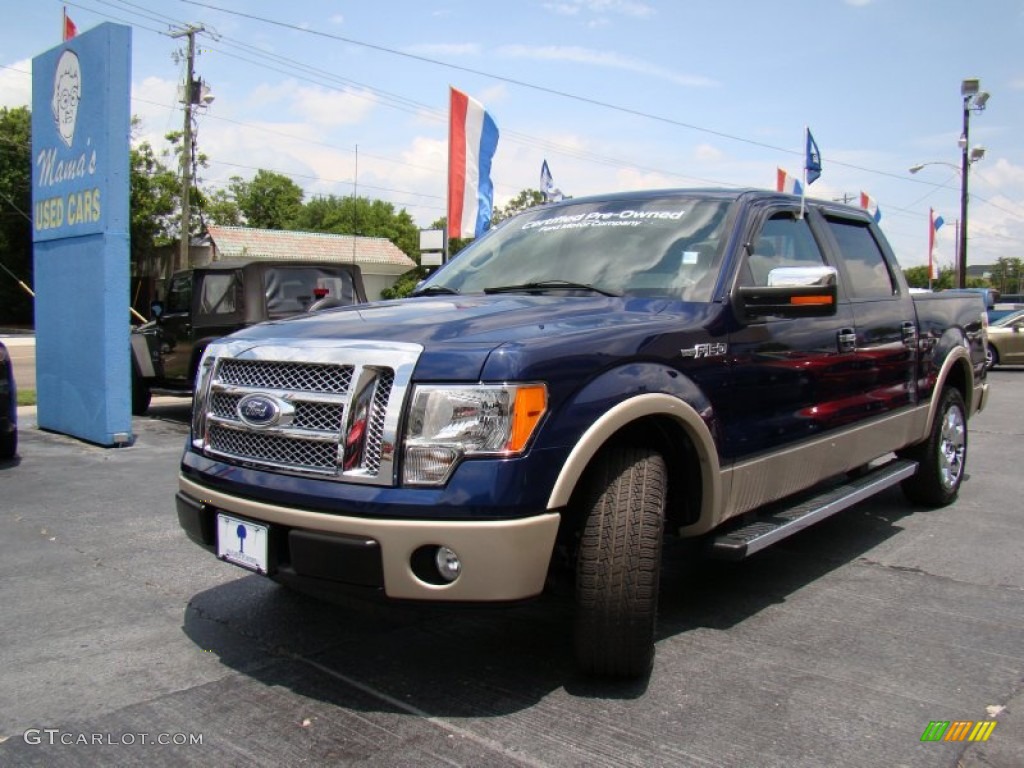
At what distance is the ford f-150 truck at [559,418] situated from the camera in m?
2.73

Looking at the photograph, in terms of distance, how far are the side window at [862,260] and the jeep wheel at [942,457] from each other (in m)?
1.06

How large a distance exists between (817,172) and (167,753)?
5073 mm

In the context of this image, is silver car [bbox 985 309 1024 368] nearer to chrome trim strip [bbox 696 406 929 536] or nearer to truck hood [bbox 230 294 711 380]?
chrome trim strip [bbox 696 406 929 536]

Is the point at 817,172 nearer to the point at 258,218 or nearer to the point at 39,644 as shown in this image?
the point at 39,644

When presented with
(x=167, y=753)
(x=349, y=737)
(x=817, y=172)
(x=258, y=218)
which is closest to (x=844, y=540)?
(x=817, y=172)

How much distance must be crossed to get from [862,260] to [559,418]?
3.08 m

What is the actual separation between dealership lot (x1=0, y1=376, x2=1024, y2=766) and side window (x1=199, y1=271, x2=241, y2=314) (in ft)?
16.1

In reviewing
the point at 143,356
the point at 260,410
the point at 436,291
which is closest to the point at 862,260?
the point at 436,291

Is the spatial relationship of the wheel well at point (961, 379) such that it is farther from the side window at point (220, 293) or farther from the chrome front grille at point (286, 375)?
the side window at point (220, 293)

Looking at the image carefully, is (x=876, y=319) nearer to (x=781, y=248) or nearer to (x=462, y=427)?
(x=781, y=248)

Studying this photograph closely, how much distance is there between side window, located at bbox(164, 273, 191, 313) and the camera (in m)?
10.1

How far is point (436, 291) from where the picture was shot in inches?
169

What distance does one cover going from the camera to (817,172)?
5.84m

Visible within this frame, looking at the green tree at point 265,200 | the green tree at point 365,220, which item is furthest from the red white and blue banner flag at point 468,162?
the green tree at point 265,200
